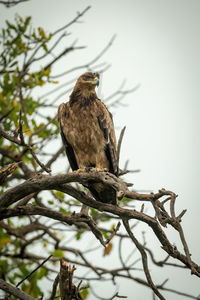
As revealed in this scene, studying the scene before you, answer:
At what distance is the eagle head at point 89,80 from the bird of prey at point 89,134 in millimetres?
108

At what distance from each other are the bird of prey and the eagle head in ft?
0.36

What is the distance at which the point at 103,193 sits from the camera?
4.56 metres

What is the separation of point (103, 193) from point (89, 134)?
80cm

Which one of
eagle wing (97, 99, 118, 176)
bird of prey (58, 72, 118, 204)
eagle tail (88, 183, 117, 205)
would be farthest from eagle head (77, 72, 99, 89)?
eagle tail (88, 183, 117, 205)

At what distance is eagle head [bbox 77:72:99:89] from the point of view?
17.0 ft

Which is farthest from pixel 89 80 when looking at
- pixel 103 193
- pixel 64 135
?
pixel 103 193

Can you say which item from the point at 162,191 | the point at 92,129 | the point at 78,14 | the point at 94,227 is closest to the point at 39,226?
the point at 92,129

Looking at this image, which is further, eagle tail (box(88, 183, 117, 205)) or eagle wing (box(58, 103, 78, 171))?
eagle wing (box(58, 103, 78, 171))

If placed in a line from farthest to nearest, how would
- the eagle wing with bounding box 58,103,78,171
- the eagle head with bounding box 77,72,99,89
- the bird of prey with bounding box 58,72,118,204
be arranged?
the eagle head with bounding box 77,72,99,89, the eagle wing with bounding box 58,103,78,171, the bird of prey with bounding box 58,72,118,204

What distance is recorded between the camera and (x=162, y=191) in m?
2.92

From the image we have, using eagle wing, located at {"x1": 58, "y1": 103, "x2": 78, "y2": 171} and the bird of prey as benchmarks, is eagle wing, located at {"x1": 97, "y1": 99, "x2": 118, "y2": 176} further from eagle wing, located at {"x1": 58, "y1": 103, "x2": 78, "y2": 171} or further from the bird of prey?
eagle wing, located at {"x1": 58, "y1": 103, "x2": 78, "y2": 171}

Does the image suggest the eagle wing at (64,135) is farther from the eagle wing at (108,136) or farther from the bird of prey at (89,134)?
the eagle wing at (108,136)

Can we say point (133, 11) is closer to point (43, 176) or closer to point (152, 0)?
point (152, 0)

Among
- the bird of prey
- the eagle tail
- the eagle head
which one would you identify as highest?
the eagle head
